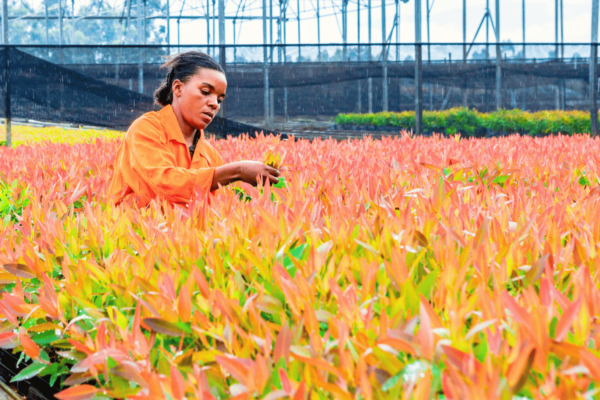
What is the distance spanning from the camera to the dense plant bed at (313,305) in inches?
40.3

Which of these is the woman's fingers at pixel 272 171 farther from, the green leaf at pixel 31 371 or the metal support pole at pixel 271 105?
the metal support pole at pixel 271 105

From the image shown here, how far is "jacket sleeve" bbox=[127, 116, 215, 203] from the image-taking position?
112 inches

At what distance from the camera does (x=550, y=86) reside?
12602mm

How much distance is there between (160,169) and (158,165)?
95mm

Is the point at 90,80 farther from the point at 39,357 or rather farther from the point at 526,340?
the point at 526,340

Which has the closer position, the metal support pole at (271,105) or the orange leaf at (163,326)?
the orange leaf at (163,326)

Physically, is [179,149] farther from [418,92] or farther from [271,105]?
[418,92]

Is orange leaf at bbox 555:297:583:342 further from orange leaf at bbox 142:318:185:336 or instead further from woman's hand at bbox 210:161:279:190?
woman's hand at bbox 210:161:279:190

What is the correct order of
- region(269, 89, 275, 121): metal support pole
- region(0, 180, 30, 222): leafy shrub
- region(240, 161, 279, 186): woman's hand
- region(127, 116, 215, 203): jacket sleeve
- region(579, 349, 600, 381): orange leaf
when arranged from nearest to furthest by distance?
region(579, 349, 600, 381): orange leaf
region(240, 161, 279, 186): woman's hand
region(127, 116, 215, 203): jacket sleeve
region(0, 180, 30, 222): leafy shrub
region(269, 89, 275, 121): metal support pole

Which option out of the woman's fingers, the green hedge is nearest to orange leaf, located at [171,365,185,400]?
the woman's fingers

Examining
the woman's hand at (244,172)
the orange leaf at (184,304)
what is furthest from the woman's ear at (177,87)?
the orange leaf at (184,304)

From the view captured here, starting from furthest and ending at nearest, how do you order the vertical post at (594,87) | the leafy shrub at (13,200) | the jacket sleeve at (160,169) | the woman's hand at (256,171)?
the vertical post at (594,87) < the leafy shrub at (13,200) < the jacket sleeve at (160,169) < the woman's hand at (256,171)

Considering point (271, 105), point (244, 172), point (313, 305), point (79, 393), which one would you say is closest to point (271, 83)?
point (271, 105)

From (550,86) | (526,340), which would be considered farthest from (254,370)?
(550,86)
